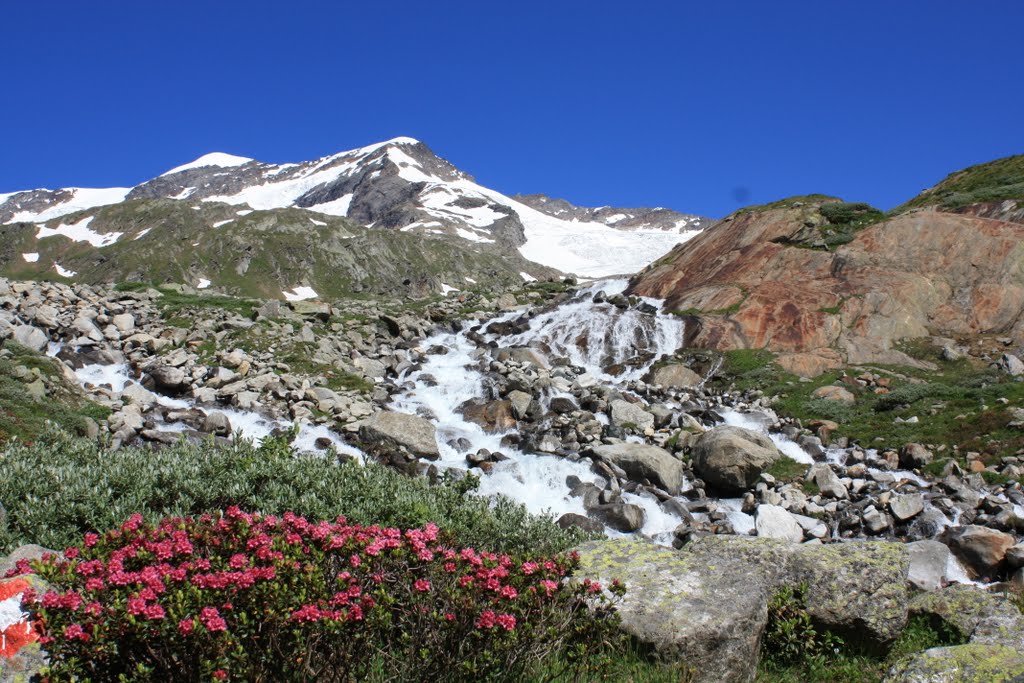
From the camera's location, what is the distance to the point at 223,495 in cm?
846

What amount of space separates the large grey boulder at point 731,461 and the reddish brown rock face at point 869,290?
10596 millimetres

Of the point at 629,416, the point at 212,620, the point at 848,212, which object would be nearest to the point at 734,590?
the point at 212,620

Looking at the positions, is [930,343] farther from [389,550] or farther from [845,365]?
[389,550]

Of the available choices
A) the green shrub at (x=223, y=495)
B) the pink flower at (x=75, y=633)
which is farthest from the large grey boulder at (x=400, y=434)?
the pink flower at (x=75, y=633)

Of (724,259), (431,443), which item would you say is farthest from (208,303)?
(724,259)

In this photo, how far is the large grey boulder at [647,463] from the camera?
17.5 meters

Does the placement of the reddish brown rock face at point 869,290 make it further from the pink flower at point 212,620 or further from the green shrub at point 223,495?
the pink flower at point 212,620

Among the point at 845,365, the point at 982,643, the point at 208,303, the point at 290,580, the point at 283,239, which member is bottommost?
the point at 982,643

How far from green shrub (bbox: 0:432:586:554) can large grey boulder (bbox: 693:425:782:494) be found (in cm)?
939

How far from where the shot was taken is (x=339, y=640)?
436 centimetres

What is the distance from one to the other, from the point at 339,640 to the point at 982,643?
604 cm

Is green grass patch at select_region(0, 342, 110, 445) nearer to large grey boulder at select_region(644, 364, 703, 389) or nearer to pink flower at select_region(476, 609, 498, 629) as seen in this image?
pink flower at select_region(476, 609, 498, 629)

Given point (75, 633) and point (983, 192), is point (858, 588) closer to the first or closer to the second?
point (75, 633)

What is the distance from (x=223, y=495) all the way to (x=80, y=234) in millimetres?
187794
